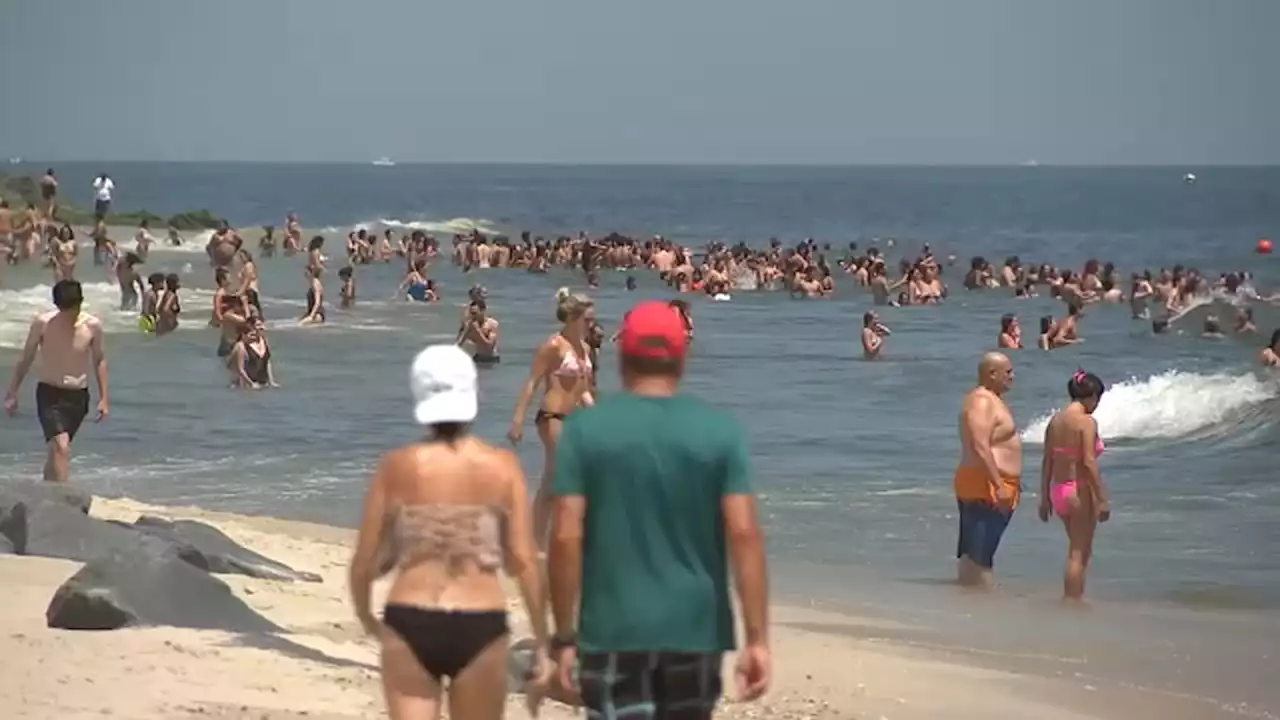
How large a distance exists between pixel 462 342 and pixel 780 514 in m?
11.1

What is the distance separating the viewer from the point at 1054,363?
2764cm

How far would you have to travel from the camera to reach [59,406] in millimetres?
11938

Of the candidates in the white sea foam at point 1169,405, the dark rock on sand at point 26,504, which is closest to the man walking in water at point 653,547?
the dark rock on sand at point 26,504

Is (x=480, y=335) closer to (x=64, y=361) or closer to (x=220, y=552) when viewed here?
(x=64, y=361)

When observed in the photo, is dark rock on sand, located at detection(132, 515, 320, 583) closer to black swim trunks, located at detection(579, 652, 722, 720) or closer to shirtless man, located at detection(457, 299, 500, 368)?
black swim trunks, located at detection(579, 652, 722, 720)

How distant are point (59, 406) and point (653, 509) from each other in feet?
25.7

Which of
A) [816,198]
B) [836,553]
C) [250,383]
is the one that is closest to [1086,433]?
[836,553]

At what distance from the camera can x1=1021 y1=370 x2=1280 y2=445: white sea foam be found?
21.2 metres

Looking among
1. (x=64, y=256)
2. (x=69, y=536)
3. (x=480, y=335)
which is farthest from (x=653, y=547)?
(x=64, y=256)

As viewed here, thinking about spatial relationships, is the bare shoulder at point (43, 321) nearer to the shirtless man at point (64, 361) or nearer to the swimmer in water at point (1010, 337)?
the shirtless man at point (64, 361)

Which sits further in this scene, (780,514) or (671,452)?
(780,514)

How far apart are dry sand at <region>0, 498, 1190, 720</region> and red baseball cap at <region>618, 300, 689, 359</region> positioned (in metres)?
2.78

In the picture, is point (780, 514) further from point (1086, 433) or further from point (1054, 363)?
point (1054, 363)

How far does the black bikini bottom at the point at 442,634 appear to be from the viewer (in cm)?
521
